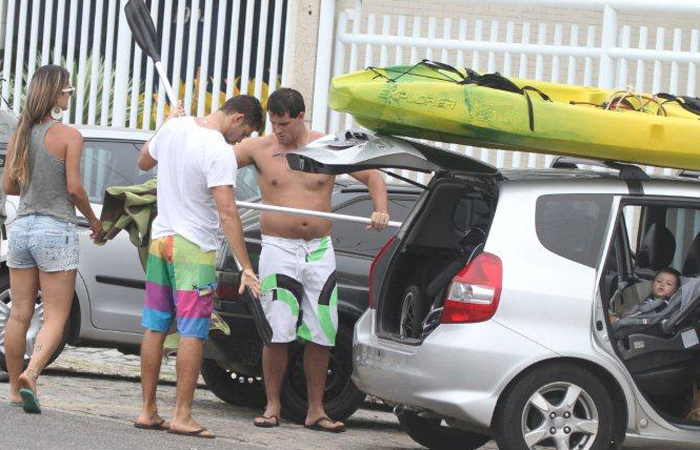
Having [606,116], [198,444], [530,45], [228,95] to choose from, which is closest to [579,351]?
[606,116]

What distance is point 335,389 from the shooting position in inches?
359

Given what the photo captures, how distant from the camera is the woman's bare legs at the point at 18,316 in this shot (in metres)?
8.61

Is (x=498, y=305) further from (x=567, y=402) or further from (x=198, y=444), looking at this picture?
(x=198, y=444)

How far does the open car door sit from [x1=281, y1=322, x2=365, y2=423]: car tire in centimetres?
148

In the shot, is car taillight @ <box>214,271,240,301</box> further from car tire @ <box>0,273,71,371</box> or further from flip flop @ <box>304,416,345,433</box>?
car tire @ <box>0,273,71,371</box>

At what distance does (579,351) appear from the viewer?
7195 mm

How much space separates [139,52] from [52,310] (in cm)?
582

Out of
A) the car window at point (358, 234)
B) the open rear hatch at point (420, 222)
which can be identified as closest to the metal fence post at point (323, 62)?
the car window at point (358, 234)

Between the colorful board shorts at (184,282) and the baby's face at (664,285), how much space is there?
90.7 inches

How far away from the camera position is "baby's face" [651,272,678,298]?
8.03 metres

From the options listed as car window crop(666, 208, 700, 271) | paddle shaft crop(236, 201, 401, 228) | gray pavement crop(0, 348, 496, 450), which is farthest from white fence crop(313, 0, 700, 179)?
paddle shaft crop(236, 201, 401, 228)

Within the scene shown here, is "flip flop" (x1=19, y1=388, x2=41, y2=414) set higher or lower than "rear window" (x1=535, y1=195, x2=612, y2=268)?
lower

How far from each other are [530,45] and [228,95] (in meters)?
2.72

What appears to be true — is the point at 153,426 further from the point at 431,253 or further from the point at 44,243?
the point at 431,253
